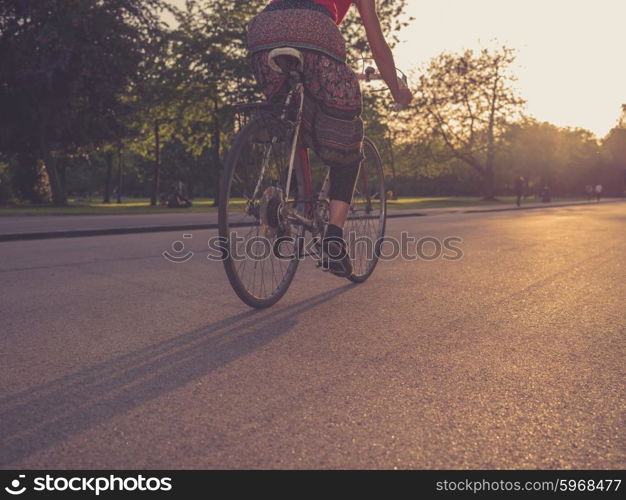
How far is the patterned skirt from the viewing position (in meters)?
3.91

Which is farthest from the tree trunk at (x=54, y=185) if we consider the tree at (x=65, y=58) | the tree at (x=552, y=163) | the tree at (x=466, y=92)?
the tree at (x=552, y=163)

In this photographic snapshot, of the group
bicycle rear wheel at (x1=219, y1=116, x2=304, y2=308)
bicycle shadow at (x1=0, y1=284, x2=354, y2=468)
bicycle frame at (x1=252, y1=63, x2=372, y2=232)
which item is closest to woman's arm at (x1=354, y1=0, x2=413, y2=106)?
bicycle frame at (x1=252, y1=63, x2=372, y2=232)

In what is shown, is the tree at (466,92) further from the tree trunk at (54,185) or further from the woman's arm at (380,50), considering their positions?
the woman's arm at (380,50)

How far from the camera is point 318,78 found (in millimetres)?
4102

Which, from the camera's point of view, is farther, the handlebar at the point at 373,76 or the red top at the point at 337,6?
the handlebar at the point at 373,76

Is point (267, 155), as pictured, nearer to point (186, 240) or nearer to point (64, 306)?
point (64, 306)

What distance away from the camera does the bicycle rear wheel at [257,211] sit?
382 cm

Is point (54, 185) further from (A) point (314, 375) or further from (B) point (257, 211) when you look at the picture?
(A) point (314, 375)

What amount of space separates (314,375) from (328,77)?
84.6 inches

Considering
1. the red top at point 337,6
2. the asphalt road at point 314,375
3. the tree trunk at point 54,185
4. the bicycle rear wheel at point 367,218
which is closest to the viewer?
the asphalt road at point 314,375

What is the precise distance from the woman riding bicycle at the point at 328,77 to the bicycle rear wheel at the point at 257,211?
25cm

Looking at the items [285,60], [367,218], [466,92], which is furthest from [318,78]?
[466,92]

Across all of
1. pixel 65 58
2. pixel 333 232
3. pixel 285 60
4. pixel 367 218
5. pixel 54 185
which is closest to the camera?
pixel 285 60

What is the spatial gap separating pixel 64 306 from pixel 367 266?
8.18ft
